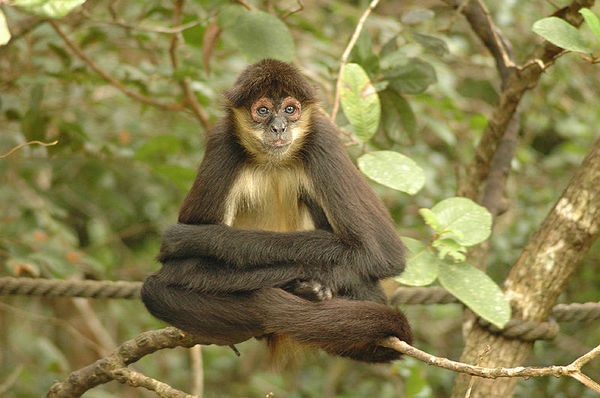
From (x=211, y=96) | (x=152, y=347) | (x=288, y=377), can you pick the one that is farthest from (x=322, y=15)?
(x=152, y=347)

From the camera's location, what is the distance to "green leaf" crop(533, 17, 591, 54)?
3.91 metres

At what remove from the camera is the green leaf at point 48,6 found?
285 centimetres

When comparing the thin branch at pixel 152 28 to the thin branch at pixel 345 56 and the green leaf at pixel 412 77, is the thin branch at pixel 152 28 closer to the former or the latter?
the thin branch at pixel 345 56

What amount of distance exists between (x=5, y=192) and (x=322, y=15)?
3.63m

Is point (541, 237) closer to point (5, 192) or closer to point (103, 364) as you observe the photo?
point (103, 364)

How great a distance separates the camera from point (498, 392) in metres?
4.46

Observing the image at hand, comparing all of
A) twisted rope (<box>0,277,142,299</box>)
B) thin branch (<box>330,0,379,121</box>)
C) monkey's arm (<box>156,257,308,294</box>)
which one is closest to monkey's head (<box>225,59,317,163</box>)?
thin branch (<box>330,0,379,121</box>)

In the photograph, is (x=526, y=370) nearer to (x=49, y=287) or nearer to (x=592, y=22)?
(x=592, y=22)

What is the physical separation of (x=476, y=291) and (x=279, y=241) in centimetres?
96

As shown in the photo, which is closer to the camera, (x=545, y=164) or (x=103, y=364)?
(x=103, y=364)

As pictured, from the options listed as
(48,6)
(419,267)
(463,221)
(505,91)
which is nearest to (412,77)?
(505,91)

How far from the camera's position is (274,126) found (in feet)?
14.2

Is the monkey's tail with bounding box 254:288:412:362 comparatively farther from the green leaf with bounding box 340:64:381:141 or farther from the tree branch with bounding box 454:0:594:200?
the tree branch with bounding box 454:0:594:200


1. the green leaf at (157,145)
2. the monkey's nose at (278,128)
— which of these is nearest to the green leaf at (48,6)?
the monkey's nose at (278,128)
